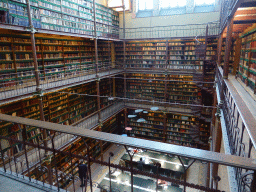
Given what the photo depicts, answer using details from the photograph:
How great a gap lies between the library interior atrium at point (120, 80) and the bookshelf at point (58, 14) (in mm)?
34

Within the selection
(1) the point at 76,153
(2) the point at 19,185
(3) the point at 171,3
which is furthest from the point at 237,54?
(2) the point at 19,185

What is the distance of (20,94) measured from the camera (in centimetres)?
416

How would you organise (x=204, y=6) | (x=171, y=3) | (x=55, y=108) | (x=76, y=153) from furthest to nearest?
(x=171, y=3) < (x=204, y=6) < (x=76, y=153) < (x=55, y=108)

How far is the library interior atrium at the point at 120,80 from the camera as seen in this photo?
429 centimetres

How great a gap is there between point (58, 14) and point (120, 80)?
175 inches

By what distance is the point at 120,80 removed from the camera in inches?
381

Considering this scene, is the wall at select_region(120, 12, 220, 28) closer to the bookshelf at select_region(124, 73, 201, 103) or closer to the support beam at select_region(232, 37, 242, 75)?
the bookshelf at select_region(124, 73, 201, 103)

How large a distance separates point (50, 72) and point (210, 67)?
5820 mm

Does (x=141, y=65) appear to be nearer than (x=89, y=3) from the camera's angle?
No

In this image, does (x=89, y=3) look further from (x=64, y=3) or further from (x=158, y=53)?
(x=158, y=53)

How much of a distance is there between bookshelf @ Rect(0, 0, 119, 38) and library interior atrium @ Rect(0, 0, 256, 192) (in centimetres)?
3

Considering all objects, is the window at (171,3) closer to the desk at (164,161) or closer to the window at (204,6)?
the window at (204,6)

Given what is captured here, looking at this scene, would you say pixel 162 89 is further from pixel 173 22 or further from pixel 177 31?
pixel 173 22

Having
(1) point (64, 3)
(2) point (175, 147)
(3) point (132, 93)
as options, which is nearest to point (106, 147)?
(3) point (132, 93)
